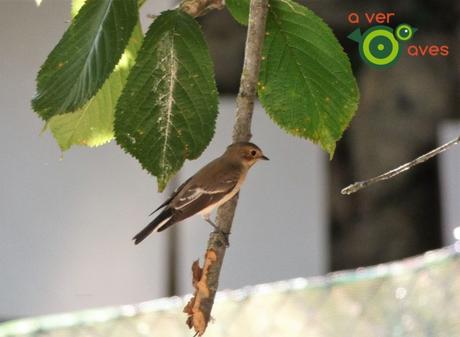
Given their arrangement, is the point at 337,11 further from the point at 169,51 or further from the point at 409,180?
the point at 169,51

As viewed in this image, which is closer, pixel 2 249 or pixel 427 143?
pixel 427 143

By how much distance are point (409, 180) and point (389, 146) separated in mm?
180

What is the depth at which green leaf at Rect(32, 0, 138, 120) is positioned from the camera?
798 millimetres

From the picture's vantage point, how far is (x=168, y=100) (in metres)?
0.82

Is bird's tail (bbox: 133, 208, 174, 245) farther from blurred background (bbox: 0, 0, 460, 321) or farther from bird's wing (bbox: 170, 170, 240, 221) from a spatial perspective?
blurred background (bbox: 0, 0, 460, 321)

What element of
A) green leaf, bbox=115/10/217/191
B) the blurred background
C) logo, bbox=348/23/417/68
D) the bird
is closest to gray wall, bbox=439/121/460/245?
the blurred background

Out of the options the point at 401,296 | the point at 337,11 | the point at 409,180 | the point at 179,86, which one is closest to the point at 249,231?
the point at 409,180

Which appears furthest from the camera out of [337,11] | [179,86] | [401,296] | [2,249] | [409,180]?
[2,249]

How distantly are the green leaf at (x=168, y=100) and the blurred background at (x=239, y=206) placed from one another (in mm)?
2948

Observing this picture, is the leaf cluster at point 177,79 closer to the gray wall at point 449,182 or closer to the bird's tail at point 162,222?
the bird's tail at point 162,222

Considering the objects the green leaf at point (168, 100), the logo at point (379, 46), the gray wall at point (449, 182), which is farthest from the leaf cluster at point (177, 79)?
the gray wall at point (449, 182)

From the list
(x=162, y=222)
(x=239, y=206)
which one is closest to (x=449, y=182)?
(x=239, y=206)

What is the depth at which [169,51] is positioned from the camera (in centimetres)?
82

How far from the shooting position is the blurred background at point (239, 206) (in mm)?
3883
